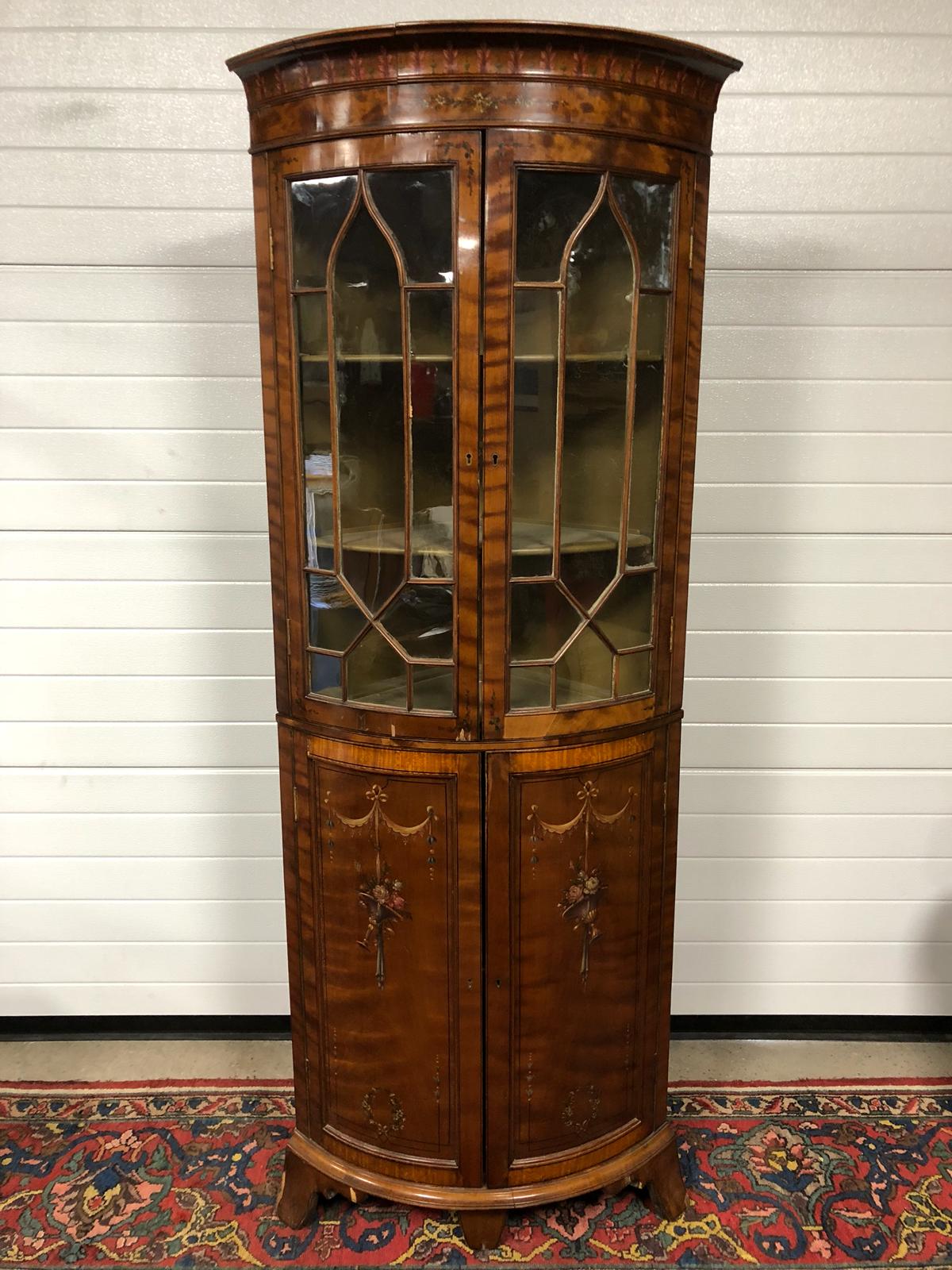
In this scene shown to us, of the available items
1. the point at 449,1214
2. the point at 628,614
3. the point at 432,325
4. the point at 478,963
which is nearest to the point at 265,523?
the point at 432,325

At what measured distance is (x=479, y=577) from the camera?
69.6 inches

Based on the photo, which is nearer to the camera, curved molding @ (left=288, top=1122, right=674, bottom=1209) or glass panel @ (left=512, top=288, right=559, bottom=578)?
glass panel @ (left=512, top=288, right=559, bottom=578)

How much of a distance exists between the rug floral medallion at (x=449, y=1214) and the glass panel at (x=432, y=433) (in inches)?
57.2

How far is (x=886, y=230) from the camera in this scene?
95.6 inches

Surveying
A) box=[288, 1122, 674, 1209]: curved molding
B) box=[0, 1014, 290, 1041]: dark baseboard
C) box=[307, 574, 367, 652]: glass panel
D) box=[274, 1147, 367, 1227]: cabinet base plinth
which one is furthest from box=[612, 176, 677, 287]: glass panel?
box=[0, 1014, 290, 1041]: dark baseboard

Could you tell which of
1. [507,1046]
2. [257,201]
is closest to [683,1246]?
[507,1046]

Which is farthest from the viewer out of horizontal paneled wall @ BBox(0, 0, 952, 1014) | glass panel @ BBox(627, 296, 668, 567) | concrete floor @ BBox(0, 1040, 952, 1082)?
concrete floor @ BBox(0, 1040, 952, 1082)

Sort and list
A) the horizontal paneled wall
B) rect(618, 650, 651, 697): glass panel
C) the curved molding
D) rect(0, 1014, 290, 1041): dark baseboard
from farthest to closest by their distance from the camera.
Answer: rect(0, 1014, 290, 1041): dark baseboard < the horizontal paneled wall < the curved molding < rect(618, 650, 651, 697): glass panel

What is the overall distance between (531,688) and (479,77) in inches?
41.0

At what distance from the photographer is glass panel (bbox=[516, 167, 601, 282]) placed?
1664 millimetres

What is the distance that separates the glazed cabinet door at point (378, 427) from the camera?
168cm

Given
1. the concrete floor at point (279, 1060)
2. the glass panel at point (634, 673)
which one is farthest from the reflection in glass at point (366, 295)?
the concrete floor at point (279, 1060)

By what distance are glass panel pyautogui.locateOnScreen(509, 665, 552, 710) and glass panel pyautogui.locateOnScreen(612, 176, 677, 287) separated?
0.73m

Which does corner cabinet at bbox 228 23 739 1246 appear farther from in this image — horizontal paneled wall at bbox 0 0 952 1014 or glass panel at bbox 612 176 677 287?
horizontal paneled wall at bbox 0 0 952 1014
